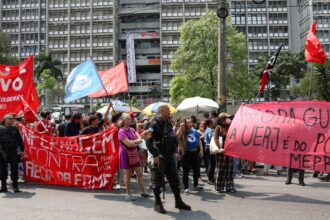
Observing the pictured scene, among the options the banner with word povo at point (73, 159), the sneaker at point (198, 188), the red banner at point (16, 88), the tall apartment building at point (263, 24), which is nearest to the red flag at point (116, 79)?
the red banner at point (16, 88)

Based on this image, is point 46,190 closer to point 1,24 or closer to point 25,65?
point 25,65

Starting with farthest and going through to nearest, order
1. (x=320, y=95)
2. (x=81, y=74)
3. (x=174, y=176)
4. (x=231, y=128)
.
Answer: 1. (x=320, y=95)
2. (x=81, y=74)
3. (x=231, y=128)
4. (x=174, y=176)

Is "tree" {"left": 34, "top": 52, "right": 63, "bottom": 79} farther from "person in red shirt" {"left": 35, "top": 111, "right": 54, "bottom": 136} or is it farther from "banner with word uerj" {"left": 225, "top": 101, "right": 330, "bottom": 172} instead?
"banner with word uerj" {"left": 225, "top": 101, "right": 330, "bottom": 172}

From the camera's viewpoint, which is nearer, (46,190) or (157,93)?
(46,190)

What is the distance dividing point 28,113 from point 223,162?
5.71m

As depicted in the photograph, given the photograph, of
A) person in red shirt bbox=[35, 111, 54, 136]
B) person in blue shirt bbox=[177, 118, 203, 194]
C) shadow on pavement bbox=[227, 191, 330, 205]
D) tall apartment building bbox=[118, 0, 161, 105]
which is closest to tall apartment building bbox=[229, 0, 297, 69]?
tall apartment building bbox=[118, 0, 161, 105]

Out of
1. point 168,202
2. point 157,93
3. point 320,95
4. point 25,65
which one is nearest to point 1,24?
point 157,93

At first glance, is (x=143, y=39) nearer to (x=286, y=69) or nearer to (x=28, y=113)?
(x=286, y=69)

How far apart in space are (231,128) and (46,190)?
4.47 metres

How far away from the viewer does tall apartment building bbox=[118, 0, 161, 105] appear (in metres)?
83.8

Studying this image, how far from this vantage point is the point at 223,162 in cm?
960

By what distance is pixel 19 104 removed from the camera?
12.0m

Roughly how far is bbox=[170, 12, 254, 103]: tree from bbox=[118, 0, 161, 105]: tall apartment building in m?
39.2

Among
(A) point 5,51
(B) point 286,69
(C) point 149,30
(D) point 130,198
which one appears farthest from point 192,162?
(C) point 149,30
